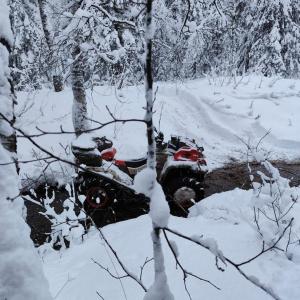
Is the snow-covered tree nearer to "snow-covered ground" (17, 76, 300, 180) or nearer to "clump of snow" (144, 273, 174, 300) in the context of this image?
"clump of snow" (144, 273, 174, 300)

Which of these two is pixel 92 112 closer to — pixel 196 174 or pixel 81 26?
pixel 81 26

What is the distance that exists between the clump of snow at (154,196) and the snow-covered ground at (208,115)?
614cm

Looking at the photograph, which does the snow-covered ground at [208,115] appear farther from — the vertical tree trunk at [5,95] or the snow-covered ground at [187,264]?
the vertical tree trunk at [5,95]

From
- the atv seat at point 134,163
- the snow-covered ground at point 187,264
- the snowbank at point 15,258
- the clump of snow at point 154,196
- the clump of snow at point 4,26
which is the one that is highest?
the clump of snow at point 4,26

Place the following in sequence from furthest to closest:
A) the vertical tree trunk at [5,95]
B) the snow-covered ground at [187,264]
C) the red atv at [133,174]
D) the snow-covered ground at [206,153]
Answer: the red atv at [133,174] → the snow-covered ground at [206,153] → the snow-covered ground at [187,264] → the vertical tree trunk at [5,95]

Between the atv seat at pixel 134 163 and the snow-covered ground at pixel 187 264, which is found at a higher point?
the atv seat at pixel 134 163

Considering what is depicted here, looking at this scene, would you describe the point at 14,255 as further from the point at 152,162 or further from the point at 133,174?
the point at 133,174

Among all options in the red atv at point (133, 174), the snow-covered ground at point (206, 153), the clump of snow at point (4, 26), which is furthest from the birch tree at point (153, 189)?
the red atv at point (133, 174)

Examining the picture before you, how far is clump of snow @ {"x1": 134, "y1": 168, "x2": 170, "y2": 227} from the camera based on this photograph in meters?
1.32

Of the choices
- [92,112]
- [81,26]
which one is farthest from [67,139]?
[81,26]

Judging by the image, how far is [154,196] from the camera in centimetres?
135

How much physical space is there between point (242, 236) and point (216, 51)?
1223 cm

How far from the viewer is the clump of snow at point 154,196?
132 centimetres

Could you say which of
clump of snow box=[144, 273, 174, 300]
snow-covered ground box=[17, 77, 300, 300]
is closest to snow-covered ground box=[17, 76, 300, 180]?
snow-covered ground box=[17, 77, 300, 300]
